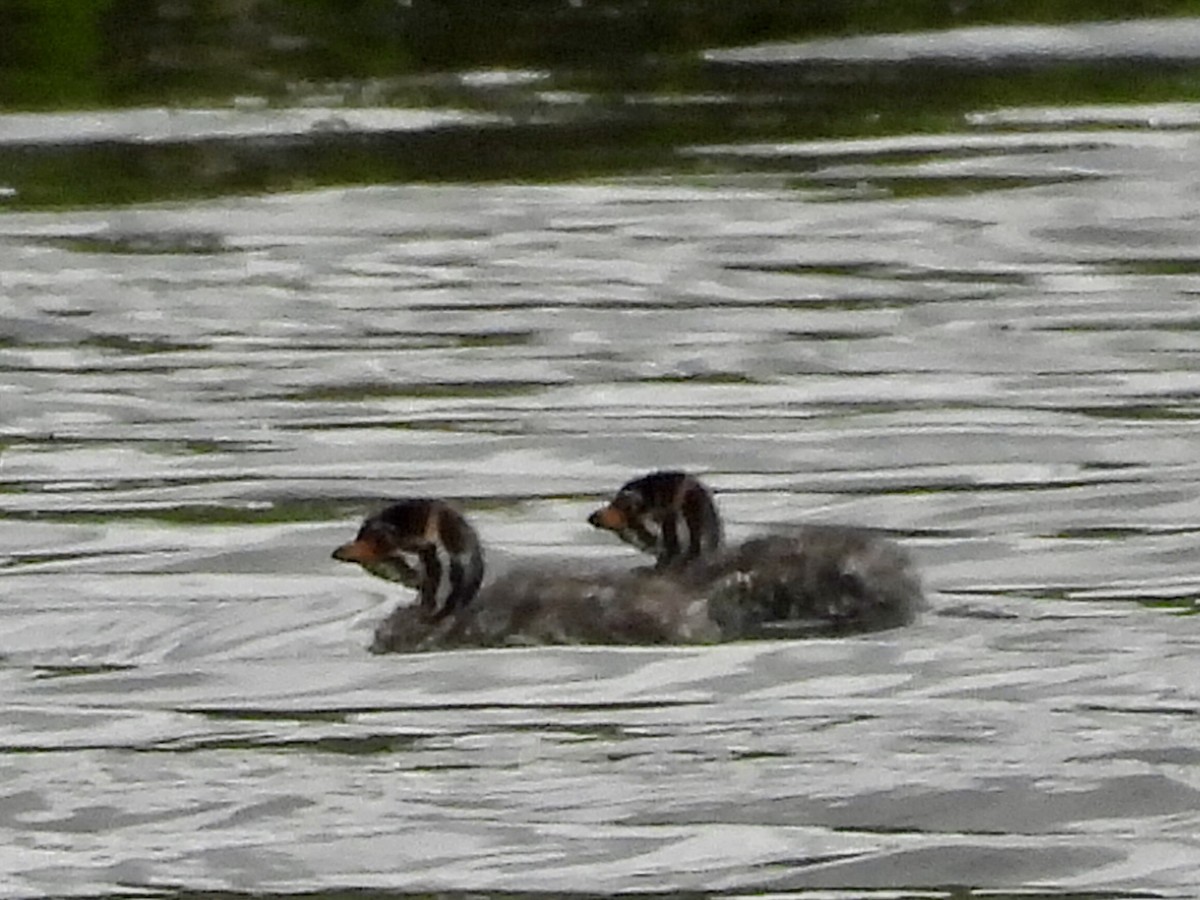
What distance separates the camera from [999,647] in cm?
930

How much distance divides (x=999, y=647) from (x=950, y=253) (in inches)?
263

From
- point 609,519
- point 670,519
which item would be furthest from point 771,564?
point 609,519

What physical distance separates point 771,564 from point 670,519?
1.20 ft

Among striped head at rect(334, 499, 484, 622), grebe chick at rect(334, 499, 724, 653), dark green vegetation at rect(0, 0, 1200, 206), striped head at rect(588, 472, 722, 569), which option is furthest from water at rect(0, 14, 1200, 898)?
dark green vegetation at rect(0, 0, 1200, 206)

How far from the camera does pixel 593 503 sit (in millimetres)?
11242

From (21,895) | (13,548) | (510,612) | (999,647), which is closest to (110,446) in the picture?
(13,548)

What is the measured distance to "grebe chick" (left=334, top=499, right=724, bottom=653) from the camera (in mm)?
9539

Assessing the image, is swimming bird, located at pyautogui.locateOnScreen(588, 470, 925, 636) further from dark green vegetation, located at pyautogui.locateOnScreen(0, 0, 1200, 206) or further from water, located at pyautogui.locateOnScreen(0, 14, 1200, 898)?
dark green vegetation, located at pyautogui.locateOnScreen(0, 0, 1200, 206)

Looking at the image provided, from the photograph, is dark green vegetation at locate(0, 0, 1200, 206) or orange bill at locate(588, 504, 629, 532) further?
dark green vegetation at locate(0, 0, 1200, 206)

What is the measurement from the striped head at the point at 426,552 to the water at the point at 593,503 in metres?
0.18

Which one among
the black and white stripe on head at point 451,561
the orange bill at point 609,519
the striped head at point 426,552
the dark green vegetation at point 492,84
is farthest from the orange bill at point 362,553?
the dark green vegetation at point 492,84

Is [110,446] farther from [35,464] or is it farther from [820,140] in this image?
[820,140]

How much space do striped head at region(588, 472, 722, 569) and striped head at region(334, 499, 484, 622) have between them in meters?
0.35

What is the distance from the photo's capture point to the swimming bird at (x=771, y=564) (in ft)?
31.3
